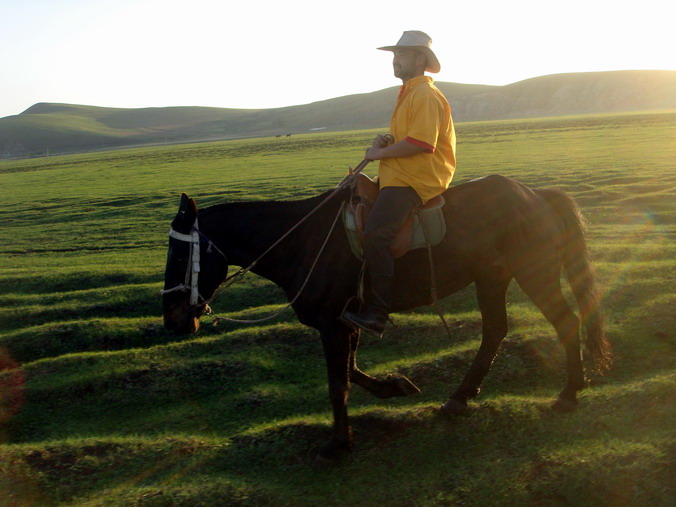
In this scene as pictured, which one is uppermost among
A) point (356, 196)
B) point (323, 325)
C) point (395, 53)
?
point (395, 53)

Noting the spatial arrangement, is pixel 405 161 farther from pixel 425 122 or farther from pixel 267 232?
pixel 267 232

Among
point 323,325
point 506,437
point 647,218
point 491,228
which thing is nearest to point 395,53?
point 491,228

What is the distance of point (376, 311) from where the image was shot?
610 centimetres

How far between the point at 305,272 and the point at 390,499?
2.41 metres

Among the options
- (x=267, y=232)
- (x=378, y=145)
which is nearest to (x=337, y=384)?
(x=267, y=232)

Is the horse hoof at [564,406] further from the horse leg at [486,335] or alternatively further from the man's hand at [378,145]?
the man's hand at [378,145]

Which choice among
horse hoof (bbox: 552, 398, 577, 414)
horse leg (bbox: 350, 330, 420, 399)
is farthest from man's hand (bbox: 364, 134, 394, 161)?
horse hoof (bbox: 552, 398, 577, 414)

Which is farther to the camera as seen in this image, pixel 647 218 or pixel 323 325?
pixel 647 218

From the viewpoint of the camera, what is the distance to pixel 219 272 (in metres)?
6.64

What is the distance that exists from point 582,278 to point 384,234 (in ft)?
9.21

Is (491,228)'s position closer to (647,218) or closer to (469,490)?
(469,490)

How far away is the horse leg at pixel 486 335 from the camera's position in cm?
688

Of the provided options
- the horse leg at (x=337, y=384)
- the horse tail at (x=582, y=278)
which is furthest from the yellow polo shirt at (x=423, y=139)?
the horse tail at (x=582, y=278)

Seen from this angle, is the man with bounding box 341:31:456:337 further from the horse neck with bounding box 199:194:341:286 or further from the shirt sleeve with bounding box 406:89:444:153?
the horse neck with bounding box 199:194:341:286
